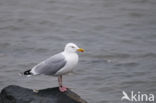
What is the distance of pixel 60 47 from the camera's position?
49.4ft

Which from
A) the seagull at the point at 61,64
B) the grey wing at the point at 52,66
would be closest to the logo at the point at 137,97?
the seagull at the point at 61,64

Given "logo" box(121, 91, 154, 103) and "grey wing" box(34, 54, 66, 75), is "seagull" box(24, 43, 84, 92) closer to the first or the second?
"grey wing" box(34, 54, 66, 75)

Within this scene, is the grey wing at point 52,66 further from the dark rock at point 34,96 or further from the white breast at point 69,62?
the dark rock at point 34,96

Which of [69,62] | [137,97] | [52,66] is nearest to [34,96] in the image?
[52,66]

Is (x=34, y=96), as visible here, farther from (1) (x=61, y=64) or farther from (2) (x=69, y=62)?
(2) (x=69, y=62)

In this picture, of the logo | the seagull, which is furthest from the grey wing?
the logo

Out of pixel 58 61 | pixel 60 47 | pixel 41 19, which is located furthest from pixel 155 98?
pixel 41 19

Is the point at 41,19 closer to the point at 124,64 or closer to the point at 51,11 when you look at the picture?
the point at 51,11

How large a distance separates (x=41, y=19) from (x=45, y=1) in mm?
2302

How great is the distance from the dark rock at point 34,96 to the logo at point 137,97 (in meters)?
3.24

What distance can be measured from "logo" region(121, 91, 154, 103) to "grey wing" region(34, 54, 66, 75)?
10.8ft

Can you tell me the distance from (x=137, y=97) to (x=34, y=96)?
13.4ft

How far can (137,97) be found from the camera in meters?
11.5

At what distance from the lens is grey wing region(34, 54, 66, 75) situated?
28.2 feet
